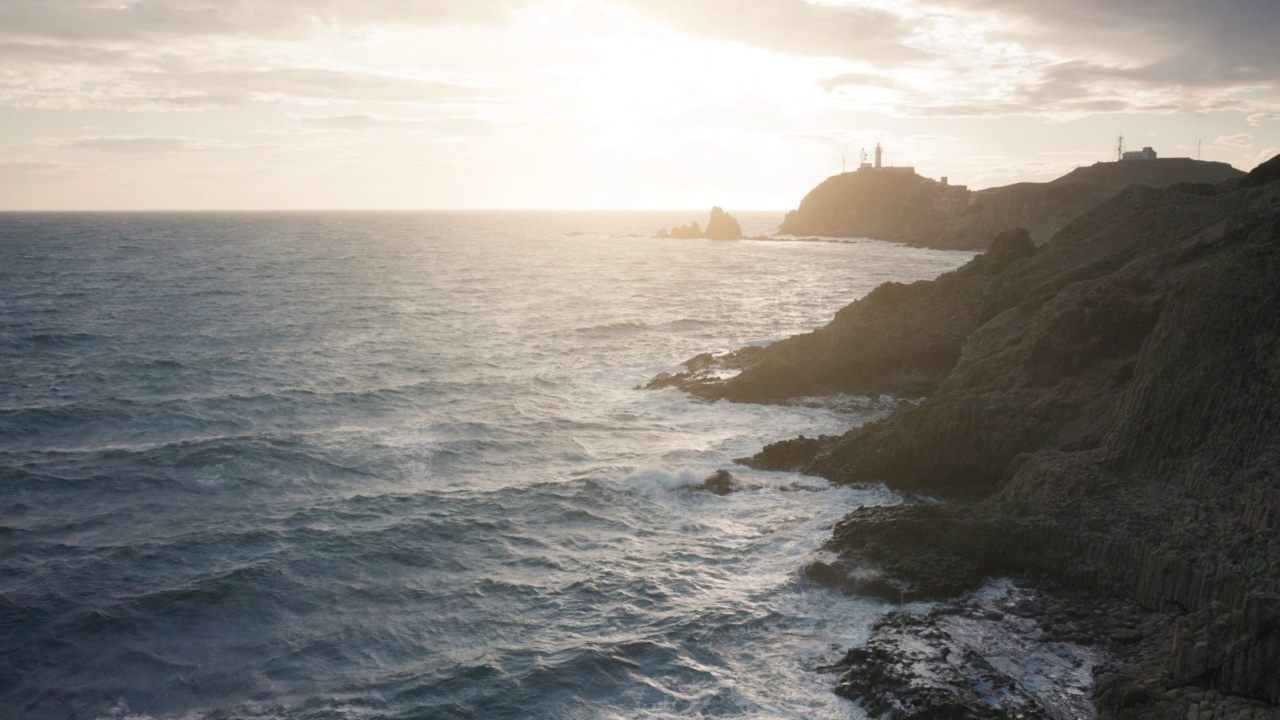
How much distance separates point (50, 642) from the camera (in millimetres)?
17750

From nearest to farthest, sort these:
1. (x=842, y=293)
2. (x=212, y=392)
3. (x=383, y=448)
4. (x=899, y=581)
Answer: (x=899, y=581) < (x=383, y=448) < (x=212, y=392) < (x=842, y=293)

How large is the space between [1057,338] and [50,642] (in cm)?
2817

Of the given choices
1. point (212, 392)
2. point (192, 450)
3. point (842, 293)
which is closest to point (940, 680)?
point (192, 450)

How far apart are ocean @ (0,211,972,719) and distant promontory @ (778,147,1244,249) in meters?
27.2

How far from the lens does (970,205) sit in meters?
130

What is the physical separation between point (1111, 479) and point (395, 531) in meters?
18.7

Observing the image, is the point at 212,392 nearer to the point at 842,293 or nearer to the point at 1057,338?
the point at 1057,338

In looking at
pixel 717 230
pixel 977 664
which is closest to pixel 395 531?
pixel 977 664

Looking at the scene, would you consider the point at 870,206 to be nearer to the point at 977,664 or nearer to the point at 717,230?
the point at 717,230

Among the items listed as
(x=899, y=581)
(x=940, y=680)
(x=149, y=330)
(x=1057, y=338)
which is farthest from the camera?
(x=149, y=330)

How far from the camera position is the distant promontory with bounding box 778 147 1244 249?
88.4 metres

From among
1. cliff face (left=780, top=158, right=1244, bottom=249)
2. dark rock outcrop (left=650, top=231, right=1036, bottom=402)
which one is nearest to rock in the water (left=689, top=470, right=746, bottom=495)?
dark rock outcrop (left=650, top=231, right=1036, bottom=402)

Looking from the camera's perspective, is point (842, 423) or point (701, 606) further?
point (842, 423)

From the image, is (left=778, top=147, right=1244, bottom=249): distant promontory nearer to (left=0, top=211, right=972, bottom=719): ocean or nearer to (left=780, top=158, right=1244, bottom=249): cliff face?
(left=780, top=158, right=1244, bottom=249): cliff face
